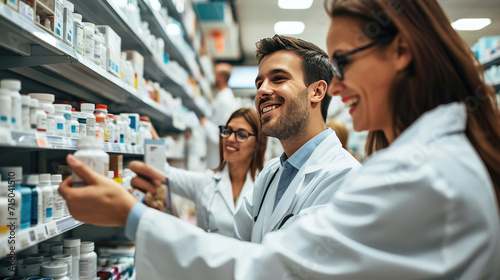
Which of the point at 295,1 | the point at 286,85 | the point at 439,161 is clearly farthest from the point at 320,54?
the point at 295,1

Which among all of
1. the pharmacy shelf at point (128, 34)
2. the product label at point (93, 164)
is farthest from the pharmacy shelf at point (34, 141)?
the pharmacy shelf at point (128, 34)

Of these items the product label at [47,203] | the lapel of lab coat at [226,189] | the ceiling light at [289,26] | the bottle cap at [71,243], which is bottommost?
the bottle cap at [71,243]

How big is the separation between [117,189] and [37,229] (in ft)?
1.57

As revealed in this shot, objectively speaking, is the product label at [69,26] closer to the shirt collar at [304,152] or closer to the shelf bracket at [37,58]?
the shelf bracket at [37,58]

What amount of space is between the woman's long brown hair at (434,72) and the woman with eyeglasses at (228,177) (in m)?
1.73

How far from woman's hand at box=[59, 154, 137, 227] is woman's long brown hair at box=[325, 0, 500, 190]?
2.63ft

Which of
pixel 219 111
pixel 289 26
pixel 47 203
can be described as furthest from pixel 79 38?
pixel 289 26

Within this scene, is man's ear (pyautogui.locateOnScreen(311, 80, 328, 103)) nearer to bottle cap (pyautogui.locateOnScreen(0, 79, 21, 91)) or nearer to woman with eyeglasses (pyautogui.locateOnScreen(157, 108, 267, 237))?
woman with eyeglasses (pyautogui.locateOnScreen(157, 108, 267, 237))

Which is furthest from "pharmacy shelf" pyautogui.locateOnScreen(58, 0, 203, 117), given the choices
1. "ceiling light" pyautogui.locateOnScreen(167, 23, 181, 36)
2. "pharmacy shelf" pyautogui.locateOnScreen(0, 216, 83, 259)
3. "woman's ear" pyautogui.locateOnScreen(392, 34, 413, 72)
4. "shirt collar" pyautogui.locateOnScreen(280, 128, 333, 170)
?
"woman's ear" pyautogui.locateOnScreen(392, 34, 413, 72)

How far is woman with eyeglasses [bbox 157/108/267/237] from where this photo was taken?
2641 millimetres

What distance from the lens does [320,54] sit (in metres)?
1.95

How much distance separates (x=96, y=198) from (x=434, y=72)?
95 cm

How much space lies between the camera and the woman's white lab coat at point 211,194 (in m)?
2.60

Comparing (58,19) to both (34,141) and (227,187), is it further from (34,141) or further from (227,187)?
(227,187)
